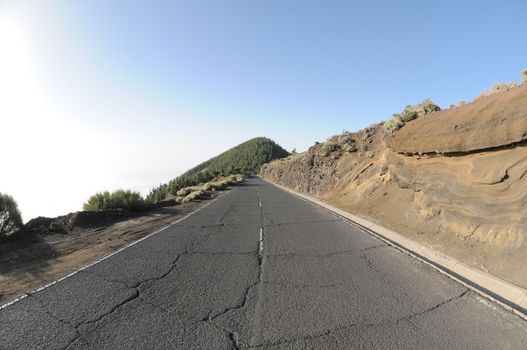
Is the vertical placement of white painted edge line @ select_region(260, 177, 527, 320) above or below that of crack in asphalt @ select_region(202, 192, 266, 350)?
below

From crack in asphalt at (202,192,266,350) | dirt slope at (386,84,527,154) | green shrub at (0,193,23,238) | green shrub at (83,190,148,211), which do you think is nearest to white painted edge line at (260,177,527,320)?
dirt slope at (386,84,527,154)

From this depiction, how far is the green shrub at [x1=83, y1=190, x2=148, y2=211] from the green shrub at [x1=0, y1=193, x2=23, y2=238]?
423cm

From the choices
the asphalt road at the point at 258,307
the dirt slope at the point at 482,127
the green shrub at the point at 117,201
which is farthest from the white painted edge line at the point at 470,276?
the green shrub at the point at 117,201

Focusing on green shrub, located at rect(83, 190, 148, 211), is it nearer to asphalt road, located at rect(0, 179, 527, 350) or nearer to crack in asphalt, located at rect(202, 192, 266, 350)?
asphalt road, located at rect(0, 179, 527, 350)

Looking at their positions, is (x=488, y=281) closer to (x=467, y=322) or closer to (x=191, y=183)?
(x=467, y=322)

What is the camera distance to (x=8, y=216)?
1052 centimetres

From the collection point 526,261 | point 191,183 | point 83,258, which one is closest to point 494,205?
point 526,261

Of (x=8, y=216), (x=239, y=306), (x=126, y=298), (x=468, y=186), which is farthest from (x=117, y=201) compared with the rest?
(x=468, y=186)

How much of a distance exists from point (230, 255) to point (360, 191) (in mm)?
14445

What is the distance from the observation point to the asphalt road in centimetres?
411

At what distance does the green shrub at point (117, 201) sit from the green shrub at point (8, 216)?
13.9 ft

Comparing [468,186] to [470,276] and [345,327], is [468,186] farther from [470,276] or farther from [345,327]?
[345,327]

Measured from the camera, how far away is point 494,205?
8.55m

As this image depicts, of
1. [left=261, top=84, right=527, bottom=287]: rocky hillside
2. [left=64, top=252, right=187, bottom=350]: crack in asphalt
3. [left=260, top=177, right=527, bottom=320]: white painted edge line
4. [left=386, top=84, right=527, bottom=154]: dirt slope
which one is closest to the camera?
[left=64, top=252, right=187, bottom=350]: crack in asphalt
